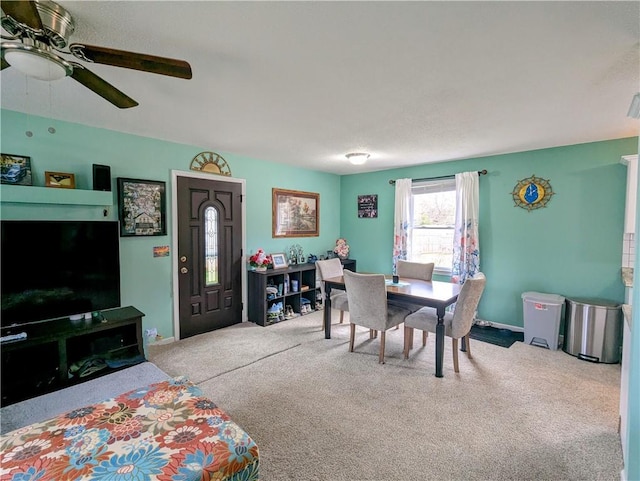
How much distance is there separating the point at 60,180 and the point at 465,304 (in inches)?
155

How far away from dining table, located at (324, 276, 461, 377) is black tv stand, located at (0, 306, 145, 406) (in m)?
2.04

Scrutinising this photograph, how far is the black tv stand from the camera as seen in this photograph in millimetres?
2178

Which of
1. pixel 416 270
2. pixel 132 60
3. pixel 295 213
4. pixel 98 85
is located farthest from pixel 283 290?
pixel 132 60

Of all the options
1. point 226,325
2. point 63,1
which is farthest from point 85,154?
point 226,325

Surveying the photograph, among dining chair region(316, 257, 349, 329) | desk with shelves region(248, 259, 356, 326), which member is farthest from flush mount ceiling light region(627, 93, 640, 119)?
desk with shelves region(248, 259, 356, 326)

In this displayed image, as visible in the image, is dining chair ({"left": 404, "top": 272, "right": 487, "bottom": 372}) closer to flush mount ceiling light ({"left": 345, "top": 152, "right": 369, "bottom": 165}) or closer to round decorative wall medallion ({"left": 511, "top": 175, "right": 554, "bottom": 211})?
round decorative wall medallion ({"left": 511, "top": 175, "right": 554, "bottom": 211})

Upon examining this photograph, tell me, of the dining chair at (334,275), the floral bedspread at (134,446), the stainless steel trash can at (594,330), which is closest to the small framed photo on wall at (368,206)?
the dining chair at (334,275)

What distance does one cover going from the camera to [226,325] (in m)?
4.10

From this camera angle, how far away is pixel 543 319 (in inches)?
135

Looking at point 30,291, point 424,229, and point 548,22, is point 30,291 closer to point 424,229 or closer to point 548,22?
point 548,22

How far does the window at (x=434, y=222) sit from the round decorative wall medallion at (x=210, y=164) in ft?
9.68

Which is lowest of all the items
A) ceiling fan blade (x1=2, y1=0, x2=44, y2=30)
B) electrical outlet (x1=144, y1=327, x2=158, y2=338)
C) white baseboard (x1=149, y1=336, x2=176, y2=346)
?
white baseboard (x1=149, y1=336, x2=176, y2=346)

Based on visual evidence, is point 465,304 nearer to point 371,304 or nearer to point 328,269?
point 371,304

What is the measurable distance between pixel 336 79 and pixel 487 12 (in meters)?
0.91
